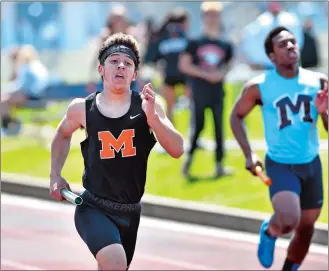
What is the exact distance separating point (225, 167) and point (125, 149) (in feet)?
24.4

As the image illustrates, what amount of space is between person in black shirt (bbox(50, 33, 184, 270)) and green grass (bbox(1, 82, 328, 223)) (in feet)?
16.1

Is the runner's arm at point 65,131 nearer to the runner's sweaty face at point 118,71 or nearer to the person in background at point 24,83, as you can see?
the runner's sweaty face at point 118,71

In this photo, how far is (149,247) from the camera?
10914 millimetres

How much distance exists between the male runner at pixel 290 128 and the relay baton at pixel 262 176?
0.07m

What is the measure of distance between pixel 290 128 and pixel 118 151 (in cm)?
206

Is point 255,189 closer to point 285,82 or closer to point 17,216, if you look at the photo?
point 17,216

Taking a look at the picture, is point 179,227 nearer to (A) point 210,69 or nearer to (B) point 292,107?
(A) point 210,69

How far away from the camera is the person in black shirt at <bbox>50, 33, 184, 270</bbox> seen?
6.66 metres

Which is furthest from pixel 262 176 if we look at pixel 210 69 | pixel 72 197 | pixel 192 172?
pixel 192 172

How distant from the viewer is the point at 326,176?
42.7 feet

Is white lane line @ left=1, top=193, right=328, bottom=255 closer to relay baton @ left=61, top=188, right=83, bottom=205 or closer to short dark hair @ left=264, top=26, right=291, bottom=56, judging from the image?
short dark hair @ left=264, top=26, right=291, bottom=56

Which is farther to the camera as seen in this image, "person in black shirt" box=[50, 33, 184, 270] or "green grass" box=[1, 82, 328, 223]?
"green grass" box=[1, 82, 328, 223]

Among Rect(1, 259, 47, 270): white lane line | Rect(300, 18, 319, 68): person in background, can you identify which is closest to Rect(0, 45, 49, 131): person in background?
Rect(300, 18, 319, 68): person in background

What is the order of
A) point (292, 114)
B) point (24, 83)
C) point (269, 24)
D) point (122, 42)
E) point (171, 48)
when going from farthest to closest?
point (24, 83), point (171, 48), point (269, 24), point (292, 114), point (122, 42)
